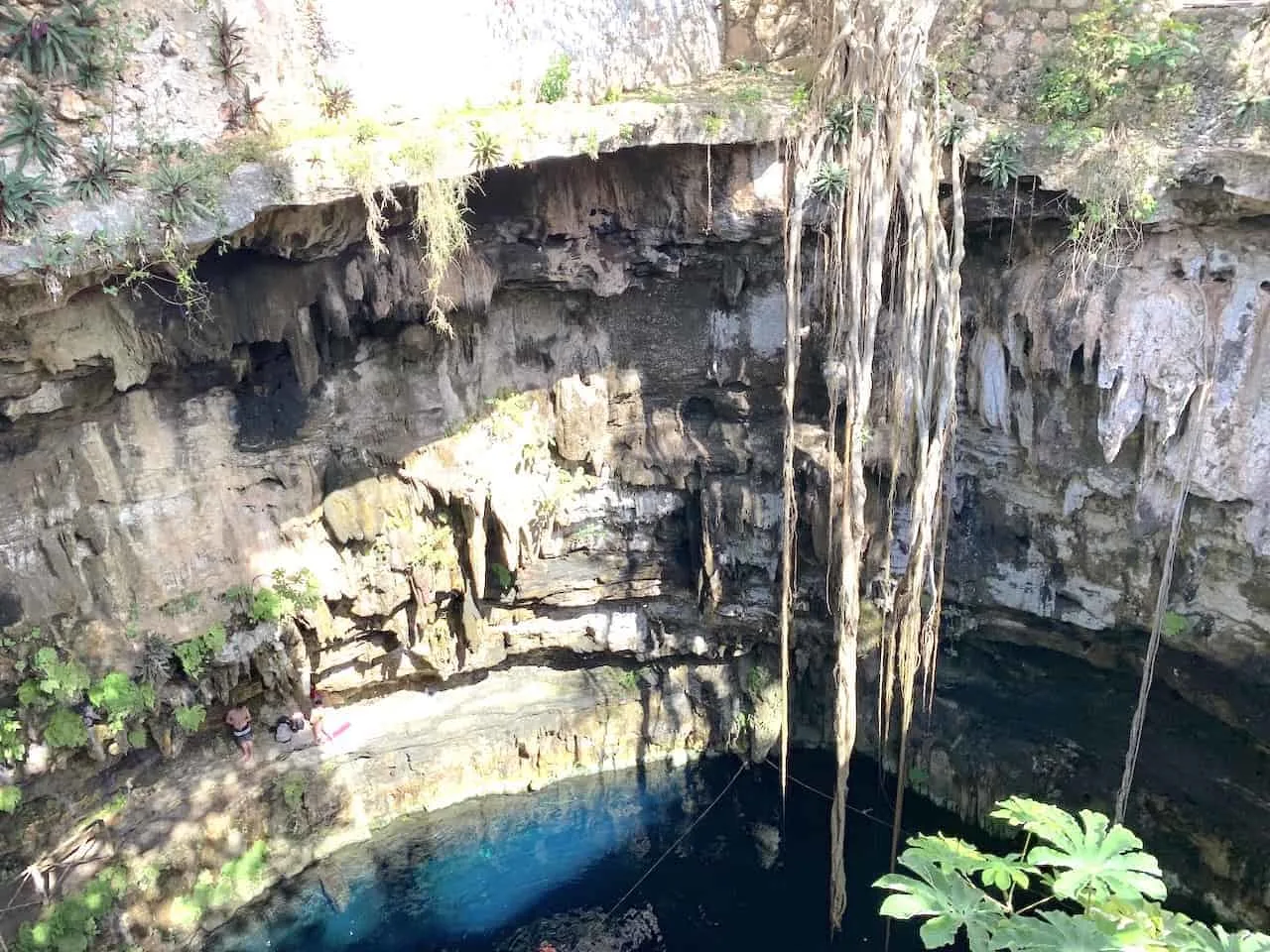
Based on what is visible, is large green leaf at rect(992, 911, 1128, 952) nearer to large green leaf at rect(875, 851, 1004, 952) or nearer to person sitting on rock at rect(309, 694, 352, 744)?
large green leaf at rect(875, 851, 1004, 952)

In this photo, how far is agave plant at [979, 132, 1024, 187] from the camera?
10.0m

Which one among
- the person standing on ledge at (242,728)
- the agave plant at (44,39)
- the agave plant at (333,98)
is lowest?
the person standing on ledge at (242,728)

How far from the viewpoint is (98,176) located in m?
8.34

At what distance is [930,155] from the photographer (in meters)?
9.38

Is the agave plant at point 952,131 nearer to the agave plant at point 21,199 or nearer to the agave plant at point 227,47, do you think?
the agave plant at point 227,47

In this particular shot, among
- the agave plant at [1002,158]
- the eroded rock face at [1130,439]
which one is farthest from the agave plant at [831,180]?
the eroded rock face at [1130,439]

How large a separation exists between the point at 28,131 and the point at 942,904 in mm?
9385

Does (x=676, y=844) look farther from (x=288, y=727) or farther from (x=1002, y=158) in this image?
(x=1002, y=158)

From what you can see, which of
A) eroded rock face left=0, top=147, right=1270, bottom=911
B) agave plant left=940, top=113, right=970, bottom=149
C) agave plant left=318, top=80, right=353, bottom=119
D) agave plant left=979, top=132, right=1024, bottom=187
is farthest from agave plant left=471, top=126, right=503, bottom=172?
agave plant left=979, top=132, right=1024, bottom=187

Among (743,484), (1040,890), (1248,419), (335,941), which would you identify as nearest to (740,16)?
(743,484)

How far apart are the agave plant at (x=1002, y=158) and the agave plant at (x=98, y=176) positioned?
8.95 meters

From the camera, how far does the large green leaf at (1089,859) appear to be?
4637 mm

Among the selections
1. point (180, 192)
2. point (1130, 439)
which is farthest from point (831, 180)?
point (180, 192)

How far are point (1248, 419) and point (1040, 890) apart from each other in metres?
6.28
